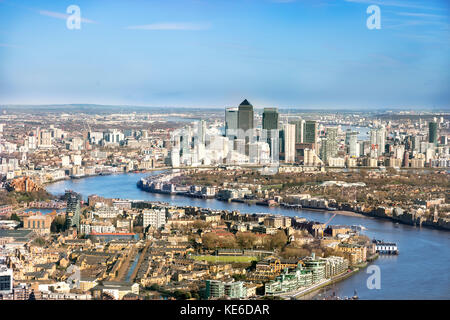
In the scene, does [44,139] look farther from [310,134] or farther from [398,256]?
[398,256]

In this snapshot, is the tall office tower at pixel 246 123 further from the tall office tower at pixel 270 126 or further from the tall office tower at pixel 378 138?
the tall office tower at pixel 378 138

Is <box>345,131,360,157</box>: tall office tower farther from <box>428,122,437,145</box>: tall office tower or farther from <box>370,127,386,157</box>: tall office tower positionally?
<box>428,122,437,145</box>: tall office tower

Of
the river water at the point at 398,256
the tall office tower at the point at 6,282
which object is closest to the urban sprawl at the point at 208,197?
the tall office tower at the point at 6,282

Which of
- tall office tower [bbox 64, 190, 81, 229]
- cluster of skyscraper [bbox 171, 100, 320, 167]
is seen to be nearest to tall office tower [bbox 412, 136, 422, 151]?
cluster of skyscraper [bbox 171, 100, 320, 167]

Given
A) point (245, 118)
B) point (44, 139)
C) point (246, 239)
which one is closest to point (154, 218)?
point (246, 239)

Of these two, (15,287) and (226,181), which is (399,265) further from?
(226,181)
